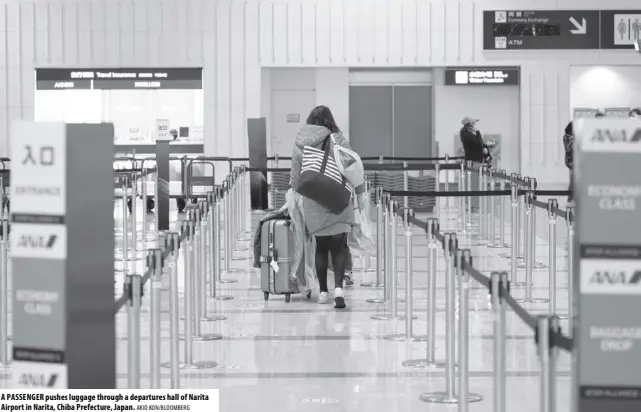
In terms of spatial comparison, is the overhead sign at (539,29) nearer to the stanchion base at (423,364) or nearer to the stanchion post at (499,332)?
the stanchion base at (423,364)

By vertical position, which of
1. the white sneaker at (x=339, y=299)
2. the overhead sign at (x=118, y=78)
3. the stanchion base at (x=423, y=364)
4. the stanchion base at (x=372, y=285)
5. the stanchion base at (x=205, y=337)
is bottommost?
the stanchion base at (x=423, y=364)

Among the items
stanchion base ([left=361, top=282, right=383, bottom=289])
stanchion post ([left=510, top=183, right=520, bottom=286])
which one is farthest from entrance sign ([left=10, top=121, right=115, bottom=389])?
stanchion post ([left=510, top=183, right=520, bottom=286])

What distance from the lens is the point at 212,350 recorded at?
866 cm

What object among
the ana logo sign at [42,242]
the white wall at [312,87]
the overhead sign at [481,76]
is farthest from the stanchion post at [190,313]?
the overhead sign at [481,76]

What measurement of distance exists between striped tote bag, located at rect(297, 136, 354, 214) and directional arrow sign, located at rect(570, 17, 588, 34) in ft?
60.6

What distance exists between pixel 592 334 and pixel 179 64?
24.0 m

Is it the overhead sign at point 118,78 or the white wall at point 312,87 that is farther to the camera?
the white wall at point 312,87

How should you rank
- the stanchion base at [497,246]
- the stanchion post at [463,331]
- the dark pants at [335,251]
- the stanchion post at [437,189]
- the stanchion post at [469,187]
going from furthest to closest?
the stanchion post at [437,189] → the stanchion post at [469,187] → the stanchion base at [497,246] → the dark pants at [335,251] → the stanchion post at [463,331]

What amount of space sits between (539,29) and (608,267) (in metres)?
24.1

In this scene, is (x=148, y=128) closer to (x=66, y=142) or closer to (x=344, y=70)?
(x=344, y=70)

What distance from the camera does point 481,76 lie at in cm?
2750

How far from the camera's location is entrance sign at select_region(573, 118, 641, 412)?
4.04 m

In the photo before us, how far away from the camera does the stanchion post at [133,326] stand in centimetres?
536

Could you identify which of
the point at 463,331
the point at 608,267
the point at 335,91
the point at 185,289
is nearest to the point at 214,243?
the point at 185,289
